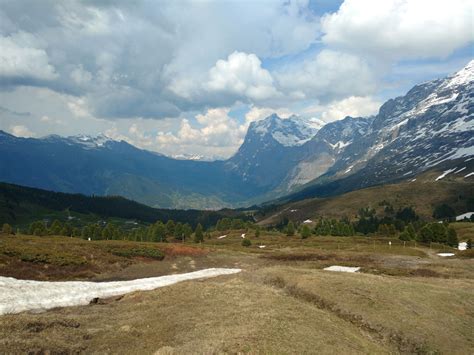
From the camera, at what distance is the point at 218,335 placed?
26.0 meters

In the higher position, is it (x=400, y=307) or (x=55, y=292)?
(x=400, y=307)

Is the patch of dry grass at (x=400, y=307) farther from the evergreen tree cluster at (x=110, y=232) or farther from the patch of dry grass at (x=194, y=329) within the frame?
the evergreen tree cluster at (x=110, y=232)

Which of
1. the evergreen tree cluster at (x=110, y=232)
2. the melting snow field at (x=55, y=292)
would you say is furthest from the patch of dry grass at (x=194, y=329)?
the evergreen tree cluster at (x=110, y=232)

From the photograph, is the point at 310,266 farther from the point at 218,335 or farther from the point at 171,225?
the point at 171,225

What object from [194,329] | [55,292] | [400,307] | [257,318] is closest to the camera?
[194,329]

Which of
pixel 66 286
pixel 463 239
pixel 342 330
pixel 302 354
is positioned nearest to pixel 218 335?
pixel 302 354

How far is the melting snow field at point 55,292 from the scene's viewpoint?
37219 mm

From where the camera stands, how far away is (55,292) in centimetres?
4294

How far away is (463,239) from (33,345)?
543 feet

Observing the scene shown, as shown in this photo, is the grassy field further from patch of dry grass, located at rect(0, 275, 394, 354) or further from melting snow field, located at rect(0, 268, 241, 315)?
melting snow field, located at rect(0, 268, 241, 315)

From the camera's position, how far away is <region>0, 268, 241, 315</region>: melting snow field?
3722 centimetres

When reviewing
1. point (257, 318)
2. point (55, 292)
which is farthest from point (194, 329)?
point (55, 292)

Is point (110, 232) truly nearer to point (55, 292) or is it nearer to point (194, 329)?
point (55, 292)

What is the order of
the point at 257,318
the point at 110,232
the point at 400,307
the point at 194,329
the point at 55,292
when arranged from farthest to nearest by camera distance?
the point at 110,232, the point at 55,292, the point at 400,307, the point at 257,318, the point at 194,329
